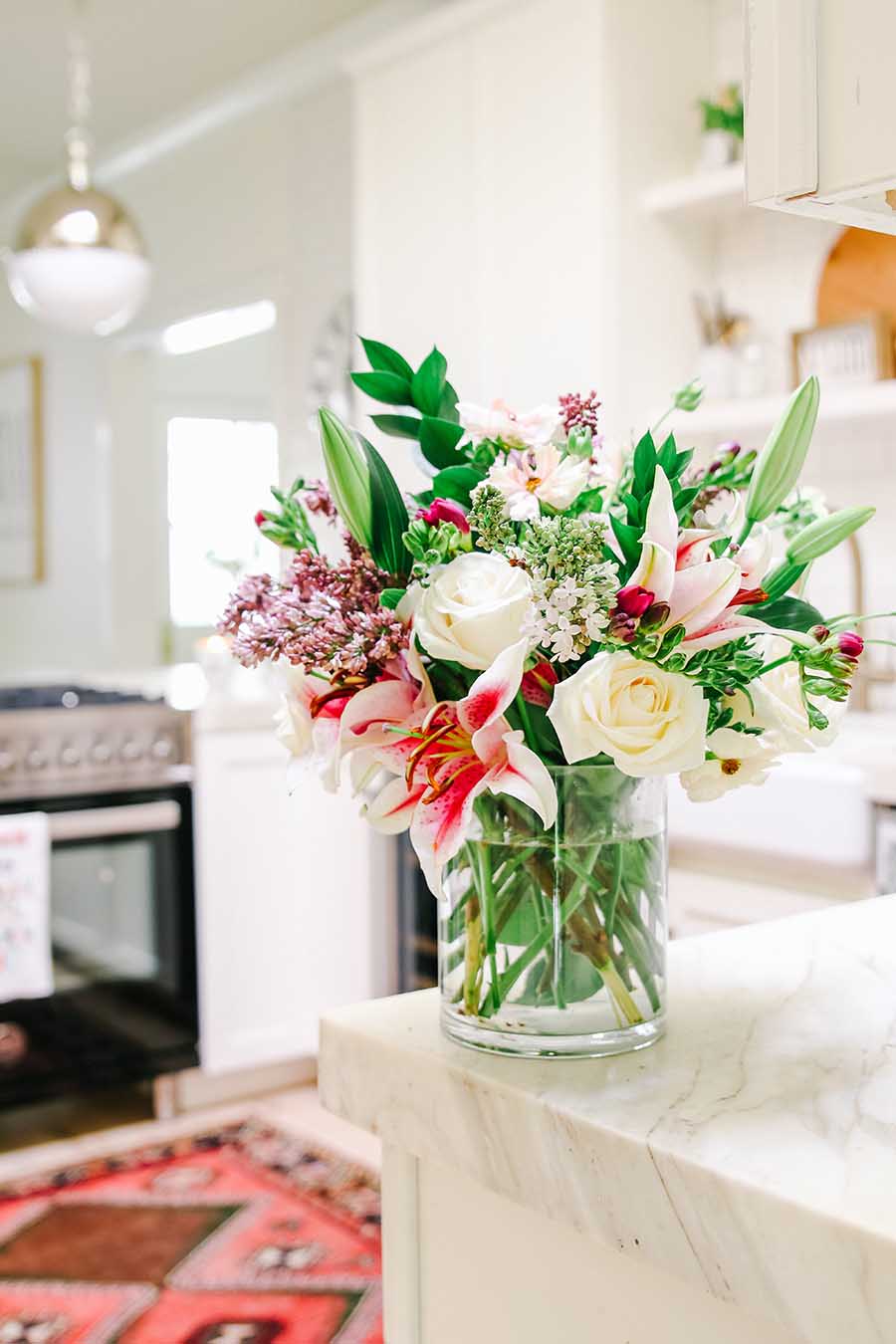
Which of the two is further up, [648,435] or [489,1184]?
[648,435]

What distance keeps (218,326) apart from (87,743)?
255 cm

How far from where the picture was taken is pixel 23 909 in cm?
282

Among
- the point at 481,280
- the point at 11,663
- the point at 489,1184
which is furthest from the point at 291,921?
the point at 11,663

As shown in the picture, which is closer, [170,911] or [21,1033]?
[21,1033]

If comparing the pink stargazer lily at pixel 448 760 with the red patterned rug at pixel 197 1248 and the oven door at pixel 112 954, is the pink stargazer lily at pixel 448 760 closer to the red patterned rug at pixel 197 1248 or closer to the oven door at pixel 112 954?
the red patterned rug at pixel 197 1248

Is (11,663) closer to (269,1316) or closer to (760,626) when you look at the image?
Result: (269,1316)

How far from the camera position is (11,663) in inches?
232

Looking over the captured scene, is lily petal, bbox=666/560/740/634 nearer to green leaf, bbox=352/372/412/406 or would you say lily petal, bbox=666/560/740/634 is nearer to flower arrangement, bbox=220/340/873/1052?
flower arrangement, bbox=220/340/873/1052

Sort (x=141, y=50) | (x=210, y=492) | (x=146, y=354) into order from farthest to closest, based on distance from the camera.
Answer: (x=210, y=492), (x=146, y=354), (x=141, y=50)

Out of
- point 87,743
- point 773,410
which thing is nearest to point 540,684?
point 773,410

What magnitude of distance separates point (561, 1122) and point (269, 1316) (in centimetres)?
168

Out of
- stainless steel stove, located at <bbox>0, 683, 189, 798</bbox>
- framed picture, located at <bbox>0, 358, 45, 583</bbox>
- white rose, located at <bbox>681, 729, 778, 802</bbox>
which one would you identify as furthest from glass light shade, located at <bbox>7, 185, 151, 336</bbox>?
white rose, located at <bbox>681, 729, 778, 802</bbox>

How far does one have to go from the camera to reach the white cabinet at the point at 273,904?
10.3 feet

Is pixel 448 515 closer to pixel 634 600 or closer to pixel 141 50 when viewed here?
pixel 634 600
